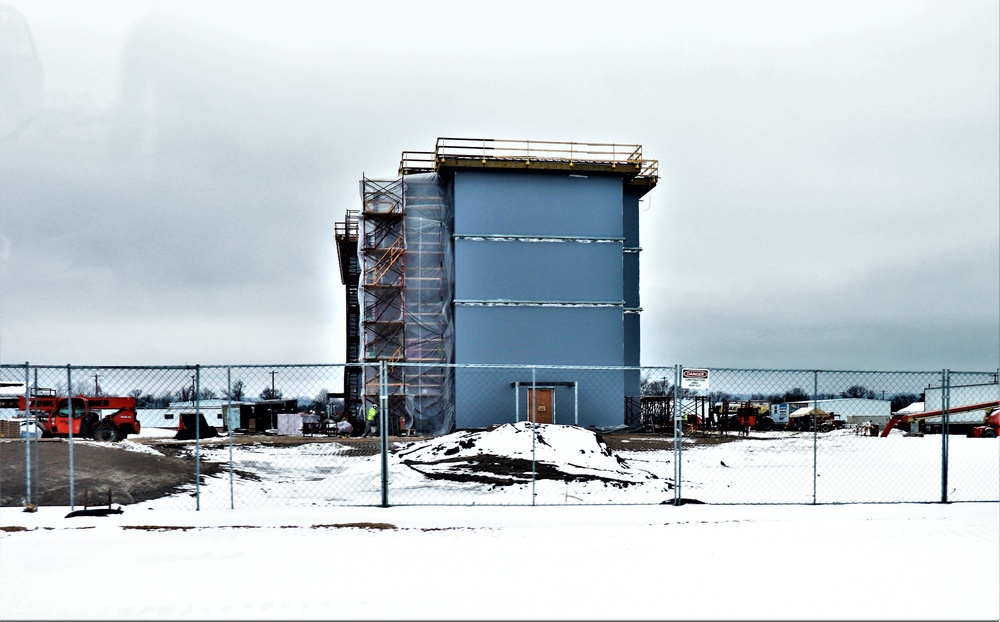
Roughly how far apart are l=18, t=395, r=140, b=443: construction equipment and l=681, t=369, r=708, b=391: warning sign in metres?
25.1

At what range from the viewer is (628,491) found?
15.3 meters

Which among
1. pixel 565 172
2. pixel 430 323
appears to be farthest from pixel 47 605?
pixel 565 172

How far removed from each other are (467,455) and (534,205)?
19.5 metres

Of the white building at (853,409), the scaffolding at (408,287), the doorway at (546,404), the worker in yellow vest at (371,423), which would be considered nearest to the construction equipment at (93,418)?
the worker in yellow vest at (371,423)

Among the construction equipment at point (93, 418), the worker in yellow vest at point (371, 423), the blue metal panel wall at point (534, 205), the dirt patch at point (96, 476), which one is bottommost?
the worker in yellow vest at point (371, 423)

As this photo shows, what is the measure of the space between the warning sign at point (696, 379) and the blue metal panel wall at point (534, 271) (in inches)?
885

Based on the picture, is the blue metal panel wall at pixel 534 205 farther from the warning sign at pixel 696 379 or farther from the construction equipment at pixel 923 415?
the warning sign at pixel 696 379

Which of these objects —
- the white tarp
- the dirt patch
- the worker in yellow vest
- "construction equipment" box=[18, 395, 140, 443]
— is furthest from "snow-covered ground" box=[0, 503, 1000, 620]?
the white tarp

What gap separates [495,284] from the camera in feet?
120

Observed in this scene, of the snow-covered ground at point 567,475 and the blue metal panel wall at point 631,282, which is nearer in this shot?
the snow-covered ground at point 567,475

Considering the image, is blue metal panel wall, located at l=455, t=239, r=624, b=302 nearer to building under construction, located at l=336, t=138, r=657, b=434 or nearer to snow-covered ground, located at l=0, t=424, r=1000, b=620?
building under construction, located at l=336, t=138, r=657, b=434

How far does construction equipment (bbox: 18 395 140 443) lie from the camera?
29422 mm

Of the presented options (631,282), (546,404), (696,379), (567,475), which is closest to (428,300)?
(546,404)

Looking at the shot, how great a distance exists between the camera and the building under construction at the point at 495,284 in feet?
119
